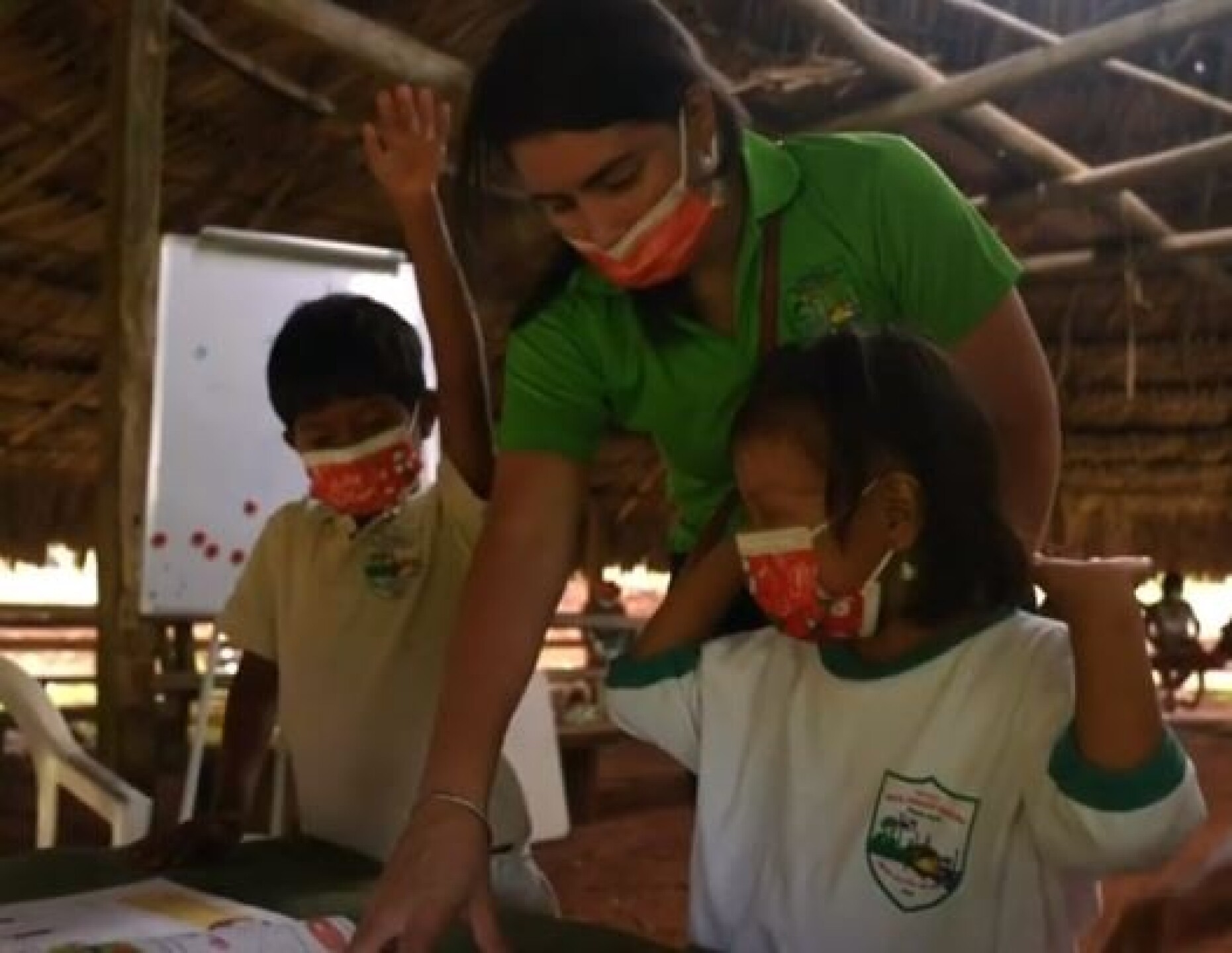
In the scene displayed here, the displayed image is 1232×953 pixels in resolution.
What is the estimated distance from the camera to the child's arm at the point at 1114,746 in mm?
814

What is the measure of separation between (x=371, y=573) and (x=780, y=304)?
564mm

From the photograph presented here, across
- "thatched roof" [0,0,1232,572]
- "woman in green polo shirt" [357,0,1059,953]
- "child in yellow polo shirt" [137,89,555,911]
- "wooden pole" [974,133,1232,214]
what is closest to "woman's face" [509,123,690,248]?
"woman in green polo shirt" [357,0,1059,953]

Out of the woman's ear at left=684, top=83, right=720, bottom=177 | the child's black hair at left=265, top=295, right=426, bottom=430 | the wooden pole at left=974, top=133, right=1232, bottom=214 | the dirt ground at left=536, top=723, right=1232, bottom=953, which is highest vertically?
the wooden pole at left=974, top=133, right=1232, bottom=214

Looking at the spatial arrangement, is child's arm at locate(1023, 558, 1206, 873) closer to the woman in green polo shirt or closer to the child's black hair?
the woman in green polo shirt

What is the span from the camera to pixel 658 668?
106 cm

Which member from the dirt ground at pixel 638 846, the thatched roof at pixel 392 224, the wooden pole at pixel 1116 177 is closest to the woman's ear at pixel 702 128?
the thatched roof at pixel 392 224

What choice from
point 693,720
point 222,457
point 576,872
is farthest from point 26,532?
point 693,720

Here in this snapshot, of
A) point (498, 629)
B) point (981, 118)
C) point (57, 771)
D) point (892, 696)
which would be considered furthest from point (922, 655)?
point (981, 118)

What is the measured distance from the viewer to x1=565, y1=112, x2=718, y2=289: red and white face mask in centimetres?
103

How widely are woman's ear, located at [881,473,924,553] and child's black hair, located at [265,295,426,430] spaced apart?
24.5 inches

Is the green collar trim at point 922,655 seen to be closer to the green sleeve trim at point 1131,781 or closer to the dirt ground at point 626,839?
the green sleeve trim at point 1131,781

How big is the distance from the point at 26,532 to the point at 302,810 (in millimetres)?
3704

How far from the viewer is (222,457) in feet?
8.52

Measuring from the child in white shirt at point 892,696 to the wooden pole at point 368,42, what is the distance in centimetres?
161
